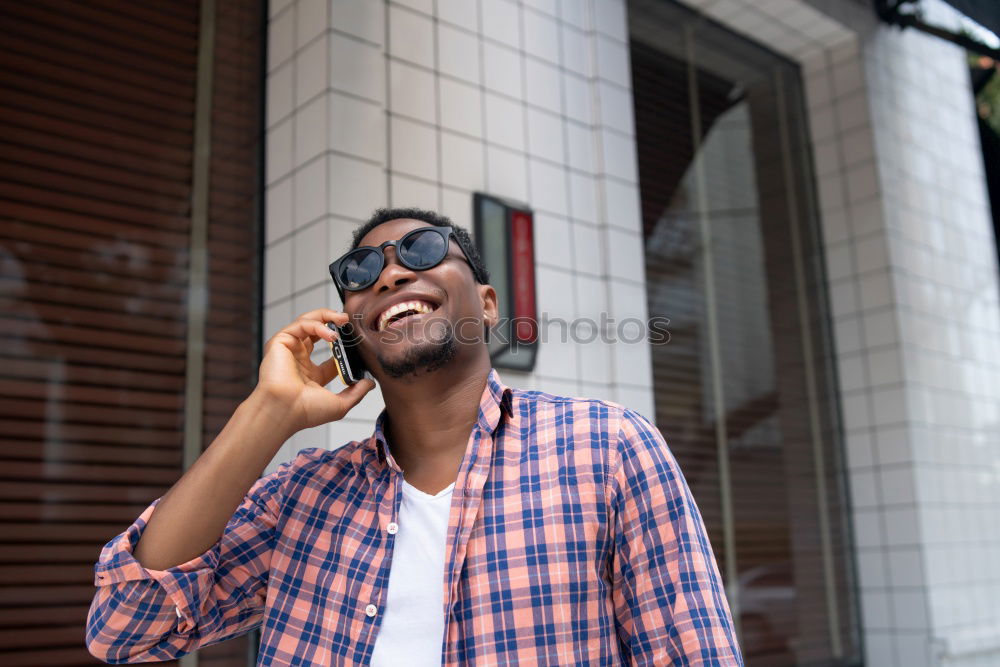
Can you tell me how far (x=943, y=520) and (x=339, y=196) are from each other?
368 centimetres

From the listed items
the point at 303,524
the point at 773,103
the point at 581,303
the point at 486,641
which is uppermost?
the point at 773,103

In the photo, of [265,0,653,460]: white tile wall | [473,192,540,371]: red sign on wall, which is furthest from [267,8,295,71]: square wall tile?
[473,192,540,371]: red sign on wall

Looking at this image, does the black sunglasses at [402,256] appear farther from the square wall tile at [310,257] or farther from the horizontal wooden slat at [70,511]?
the horizontal wooden slat at [70,511]

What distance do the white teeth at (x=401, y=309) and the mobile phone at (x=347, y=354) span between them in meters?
0.10

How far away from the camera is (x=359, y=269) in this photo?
158 centimetres

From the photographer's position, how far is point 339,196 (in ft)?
8.58

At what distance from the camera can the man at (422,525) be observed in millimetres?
1235

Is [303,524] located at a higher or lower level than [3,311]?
lower

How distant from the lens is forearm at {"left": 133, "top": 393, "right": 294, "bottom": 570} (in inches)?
54.8

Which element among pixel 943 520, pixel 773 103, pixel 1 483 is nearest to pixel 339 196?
pixel 1 483

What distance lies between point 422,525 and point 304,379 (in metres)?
0.37

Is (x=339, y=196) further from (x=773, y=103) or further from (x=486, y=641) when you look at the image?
(x=773, y=103)

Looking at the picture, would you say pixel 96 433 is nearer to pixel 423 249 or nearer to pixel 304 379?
pixel 304 379

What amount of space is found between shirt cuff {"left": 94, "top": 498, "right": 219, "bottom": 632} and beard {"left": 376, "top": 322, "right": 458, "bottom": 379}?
0.43m
